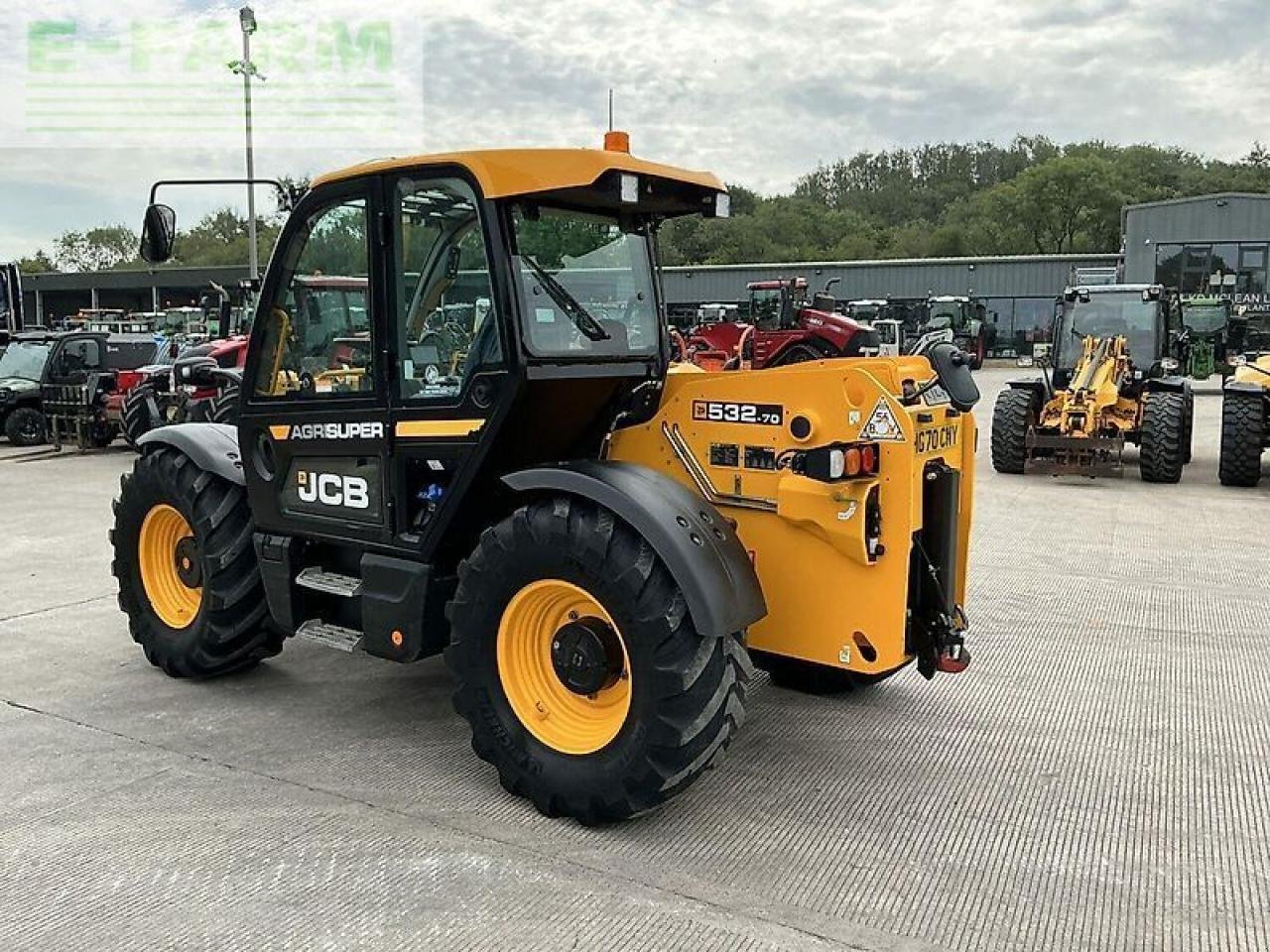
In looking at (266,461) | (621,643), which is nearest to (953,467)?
(621,643)

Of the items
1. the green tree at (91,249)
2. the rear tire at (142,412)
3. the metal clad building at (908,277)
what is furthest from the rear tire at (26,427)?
the green tree at (91,249)

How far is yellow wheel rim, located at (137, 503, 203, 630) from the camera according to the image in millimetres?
5223

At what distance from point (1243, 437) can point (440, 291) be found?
9.75 metres

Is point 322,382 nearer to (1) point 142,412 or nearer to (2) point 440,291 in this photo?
(2) point 440,291

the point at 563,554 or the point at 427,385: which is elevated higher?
the point at 427,385

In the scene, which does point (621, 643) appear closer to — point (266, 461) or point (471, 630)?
point (471, 630)

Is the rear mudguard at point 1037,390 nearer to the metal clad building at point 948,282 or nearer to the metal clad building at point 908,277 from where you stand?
the metal clad building at point 948,282

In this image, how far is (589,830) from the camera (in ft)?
11.8

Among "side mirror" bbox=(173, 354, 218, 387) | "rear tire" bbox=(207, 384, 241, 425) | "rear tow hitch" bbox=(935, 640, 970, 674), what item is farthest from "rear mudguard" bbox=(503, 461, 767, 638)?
"rear tire" bbox=(207, 384, 241, 425)

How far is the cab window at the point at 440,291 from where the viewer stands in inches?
152

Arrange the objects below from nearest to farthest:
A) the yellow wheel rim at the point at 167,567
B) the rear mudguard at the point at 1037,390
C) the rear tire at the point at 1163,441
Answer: the yellow wheel rim at the point at 167,567 → the rear tire at the point at 1163,441 → the rear mudguard at the point at 1037,390

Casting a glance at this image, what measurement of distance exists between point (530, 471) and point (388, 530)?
79 cm

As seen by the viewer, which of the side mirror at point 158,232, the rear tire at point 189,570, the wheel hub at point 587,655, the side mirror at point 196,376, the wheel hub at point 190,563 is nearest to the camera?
the wheel hub at point 587,655

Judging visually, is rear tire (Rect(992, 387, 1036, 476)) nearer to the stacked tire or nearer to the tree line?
the stacked tire
